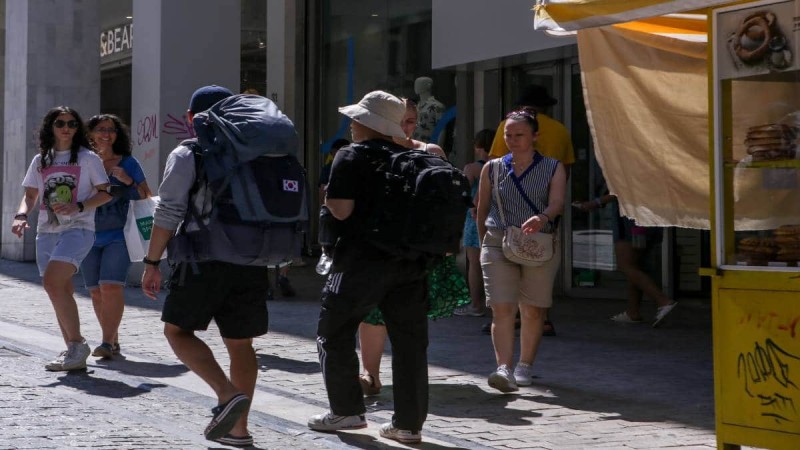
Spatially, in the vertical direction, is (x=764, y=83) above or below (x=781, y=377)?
above

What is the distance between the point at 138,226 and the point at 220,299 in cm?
321

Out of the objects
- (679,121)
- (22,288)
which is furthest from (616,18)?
(22,288)

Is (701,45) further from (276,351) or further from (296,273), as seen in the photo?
(296,273)

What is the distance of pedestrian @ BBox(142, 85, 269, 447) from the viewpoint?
6.17 meters

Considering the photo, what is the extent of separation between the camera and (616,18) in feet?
18.9

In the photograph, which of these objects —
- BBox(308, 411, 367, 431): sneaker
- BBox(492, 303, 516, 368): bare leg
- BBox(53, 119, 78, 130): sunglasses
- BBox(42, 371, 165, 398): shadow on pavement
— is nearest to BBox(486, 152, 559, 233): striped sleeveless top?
BBox(492, 303, 516, 368): bare leg

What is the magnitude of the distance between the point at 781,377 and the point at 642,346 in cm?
486

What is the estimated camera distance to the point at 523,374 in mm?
8312

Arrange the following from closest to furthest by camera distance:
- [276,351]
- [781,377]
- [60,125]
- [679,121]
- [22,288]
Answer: [781,377] → [679,121] → [60,125] → [276,351] → [22,288]

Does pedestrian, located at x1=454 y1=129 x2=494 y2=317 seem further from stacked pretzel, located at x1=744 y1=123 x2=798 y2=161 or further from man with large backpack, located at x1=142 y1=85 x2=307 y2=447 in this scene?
stacked pretzel, located at x1=744 y1=123 x2=798 y2=161

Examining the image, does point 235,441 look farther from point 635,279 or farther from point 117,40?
point 117,40

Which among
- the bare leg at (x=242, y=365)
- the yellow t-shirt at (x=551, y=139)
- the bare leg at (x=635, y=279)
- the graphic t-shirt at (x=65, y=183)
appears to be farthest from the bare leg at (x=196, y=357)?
the bare leg at (x=635, y=279)

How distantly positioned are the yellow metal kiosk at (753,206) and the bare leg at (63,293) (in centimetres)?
440

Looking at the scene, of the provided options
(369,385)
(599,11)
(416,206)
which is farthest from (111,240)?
(599,11)
